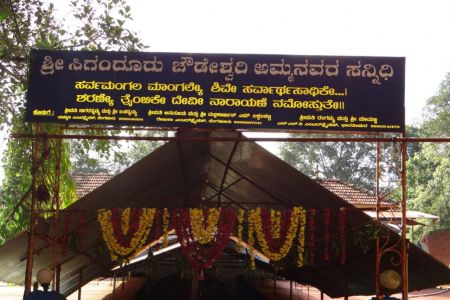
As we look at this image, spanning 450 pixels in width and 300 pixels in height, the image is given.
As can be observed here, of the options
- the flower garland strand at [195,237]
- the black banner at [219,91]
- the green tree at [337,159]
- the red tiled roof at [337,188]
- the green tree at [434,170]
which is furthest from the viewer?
the green tree at [337,159]

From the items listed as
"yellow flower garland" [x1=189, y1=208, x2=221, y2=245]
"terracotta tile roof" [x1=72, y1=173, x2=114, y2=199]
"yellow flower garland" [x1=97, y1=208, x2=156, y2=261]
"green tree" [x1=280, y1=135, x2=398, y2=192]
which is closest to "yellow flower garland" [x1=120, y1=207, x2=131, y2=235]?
"yellow flower garland" [x1=97, y1=208, x2=156, y2=261]

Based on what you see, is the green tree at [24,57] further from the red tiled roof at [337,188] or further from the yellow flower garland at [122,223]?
the red tiled roof at [337,188]

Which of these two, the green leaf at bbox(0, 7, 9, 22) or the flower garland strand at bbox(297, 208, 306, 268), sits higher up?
the green leaf at bbox(0, 7, 9, 22)

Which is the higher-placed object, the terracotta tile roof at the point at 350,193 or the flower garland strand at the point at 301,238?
the terracotta tile roof at the point at 350,193

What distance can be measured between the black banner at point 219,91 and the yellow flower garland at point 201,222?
4.84 feet

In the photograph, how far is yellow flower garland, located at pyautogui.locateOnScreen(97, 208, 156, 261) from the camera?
6.69 metres

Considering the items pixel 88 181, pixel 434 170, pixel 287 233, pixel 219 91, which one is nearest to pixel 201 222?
pixel 287 233

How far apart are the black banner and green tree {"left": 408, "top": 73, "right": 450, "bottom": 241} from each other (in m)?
18.3

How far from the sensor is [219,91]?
6.00m

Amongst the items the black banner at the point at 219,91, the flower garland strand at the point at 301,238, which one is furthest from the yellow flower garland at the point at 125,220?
the flower garland strand at the point at 301,238

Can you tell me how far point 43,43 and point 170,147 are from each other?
118 inches

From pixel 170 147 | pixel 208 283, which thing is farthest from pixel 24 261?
pixel 208 283

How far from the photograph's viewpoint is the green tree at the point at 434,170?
23312 mm

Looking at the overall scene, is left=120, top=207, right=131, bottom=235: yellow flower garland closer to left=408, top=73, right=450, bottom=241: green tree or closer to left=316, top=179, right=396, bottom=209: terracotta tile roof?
left=316, top=179, right=396, bottom=209: terracotta tile roof
